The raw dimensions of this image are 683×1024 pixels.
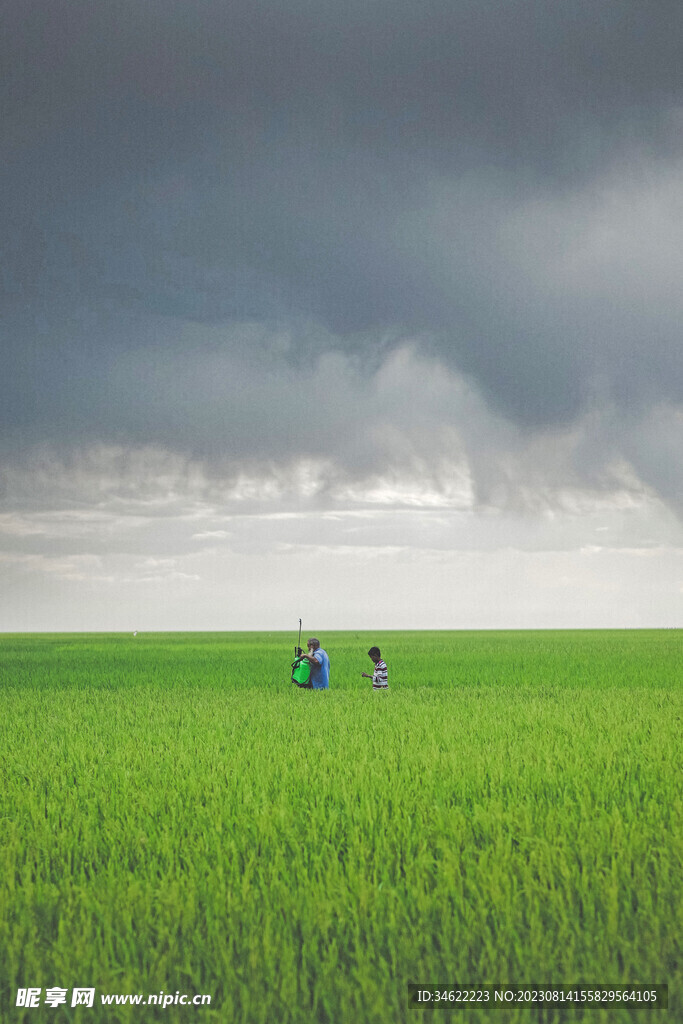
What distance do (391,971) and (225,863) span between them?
1.67 m

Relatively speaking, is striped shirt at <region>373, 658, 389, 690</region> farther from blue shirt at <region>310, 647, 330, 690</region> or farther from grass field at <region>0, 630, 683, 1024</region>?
grass field at <region>0, 630, 683, 1024</region>

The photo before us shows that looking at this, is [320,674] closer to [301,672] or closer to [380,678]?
[301,672]

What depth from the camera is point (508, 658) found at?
30.0m

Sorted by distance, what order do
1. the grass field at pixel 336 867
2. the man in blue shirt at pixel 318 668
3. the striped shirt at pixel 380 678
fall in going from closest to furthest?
the grass field at pixel 336 867, the man in blue shirt at pixel 318 668, the striped shirt at pixel 380 678

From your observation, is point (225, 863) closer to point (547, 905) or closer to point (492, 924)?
point (492, 924)

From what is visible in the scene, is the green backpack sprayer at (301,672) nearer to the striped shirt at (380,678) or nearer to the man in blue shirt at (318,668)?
the man in blue shirt at (318,668)

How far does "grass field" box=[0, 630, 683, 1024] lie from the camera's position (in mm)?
3619

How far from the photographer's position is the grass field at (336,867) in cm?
362

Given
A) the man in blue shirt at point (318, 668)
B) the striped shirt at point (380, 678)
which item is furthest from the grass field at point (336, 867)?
the striped shirt at point (380, 678)

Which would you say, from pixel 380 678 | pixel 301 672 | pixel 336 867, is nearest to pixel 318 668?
pixel 301 672

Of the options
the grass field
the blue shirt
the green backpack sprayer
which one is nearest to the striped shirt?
the blue shirt

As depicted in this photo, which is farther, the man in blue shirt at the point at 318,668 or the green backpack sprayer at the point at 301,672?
the green backpack sprayer at the point at 301,672

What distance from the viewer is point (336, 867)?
4805mm

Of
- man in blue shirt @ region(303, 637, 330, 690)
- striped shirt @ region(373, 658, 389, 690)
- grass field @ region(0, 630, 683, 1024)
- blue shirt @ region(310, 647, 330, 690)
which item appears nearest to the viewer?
grass field @ region(0, 630, 683, 1024)
